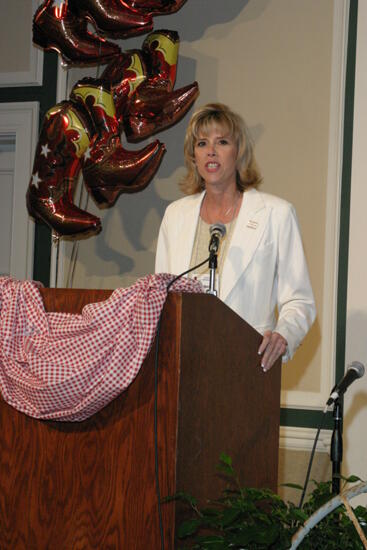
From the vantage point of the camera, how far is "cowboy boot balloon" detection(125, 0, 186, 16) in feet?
12.9

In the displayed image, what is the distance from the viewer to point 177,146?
4.32m

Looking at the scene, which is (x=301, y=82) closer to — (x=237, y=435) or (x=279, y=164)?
(x=279, y=164)

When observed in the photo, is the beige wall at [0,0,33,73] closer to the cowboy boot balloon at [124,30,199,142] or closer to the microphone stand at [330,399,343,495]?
the cowboy boot balloon at [124,30,199,142]

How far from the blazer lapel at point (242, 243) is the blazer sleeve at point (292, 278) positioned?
0.08 metres

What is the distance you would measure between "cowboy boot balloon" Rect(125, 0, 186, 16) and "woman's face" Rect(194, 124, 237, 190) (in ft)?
4.12

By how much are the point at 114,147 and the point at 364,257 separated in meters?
1.30

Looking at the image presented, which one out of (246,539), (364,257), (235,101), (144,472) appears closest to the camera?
(246,539)

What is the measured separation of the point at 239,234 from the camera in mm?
2807

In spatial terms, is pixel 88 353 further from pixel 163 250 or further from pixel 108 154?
pixel 108 154

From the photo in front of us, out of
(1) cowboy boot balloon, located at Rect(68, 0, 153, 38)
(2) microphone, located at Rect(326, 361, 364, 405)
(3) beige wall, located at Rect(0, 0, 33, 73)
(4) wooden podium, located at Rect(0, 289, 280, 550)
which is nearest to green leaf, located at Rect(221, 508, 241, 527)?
(4) wooden podium, located at Rect(0, 289, 280, 550)

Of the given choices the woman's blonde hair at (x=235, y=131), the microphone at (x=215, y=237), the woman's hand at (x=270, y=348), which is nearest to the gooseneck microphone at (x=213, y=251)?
the microphone at (x=215, y=237)

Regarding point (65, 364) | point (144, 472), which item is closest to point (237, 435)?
point (144, 472)

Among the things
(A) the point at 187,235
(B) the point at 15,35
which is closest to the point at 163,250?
(A) the point at 187,235

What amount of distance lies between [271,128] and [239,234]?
4.81 ft
